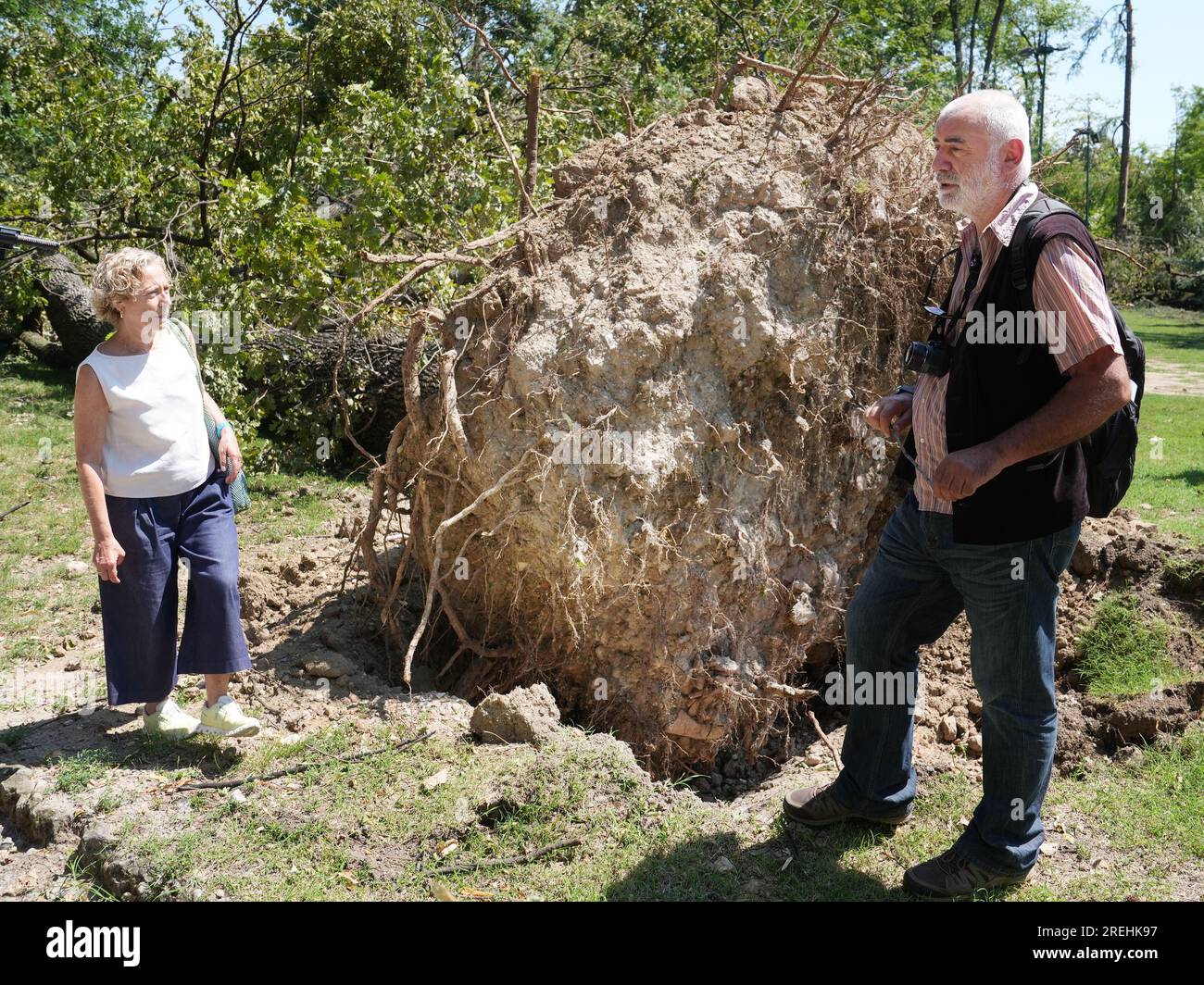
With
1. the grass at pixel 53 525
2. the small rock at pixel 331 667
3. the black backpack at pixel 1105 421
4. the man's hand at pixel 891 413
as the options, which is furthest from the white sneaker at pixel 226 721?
the black backpack at pixel 1105 421

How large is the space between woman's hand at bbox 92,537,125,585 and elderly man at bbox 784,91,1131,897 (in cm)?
269

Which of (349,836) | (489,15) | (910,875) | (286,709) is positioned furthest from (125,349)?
(489,15)

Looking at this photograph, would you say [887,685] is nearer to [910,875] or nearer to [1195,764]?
[910,875]

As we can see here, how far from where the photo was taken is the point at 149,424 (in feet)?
12.3

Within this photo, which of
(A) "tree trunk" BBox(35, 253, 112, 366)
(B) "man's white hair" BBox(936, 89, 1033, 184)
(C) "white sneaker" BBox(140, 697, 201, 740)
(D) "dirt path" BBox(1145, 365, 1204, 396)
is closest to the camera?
(B) "man's white hair" BBox(936, 89, 1033, 184)

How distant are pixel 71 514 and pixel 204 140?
365cm

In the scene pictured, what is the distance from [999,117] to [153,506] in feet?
10.5

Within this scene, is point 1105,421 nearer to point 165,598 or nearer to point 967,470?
point 967,470

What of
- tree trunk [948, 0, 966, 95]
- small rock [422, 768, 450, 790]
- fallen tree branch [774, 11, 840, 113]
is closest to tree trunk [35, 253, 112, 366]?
fallen tree branch [774, 11, 840, 113]

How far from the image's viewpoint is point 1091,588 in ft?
16.6

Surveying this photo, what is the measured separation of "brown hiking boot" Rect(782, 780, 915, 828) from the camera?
11.3 feet

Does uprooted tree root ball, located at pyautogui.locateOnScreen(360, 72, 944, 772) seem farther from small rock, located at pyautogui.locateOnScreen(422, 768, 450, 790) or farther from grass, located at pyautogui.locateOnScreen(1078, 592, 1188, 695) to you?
grass, located at pyautogui.locateOnScreen(1078, 592, 1188, 695)

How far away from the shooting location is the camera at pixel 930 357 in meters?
3.01

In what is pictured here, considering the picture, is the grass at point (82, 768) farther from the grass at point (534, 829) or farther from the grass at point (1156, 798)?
the grass at point (1156, 798)
